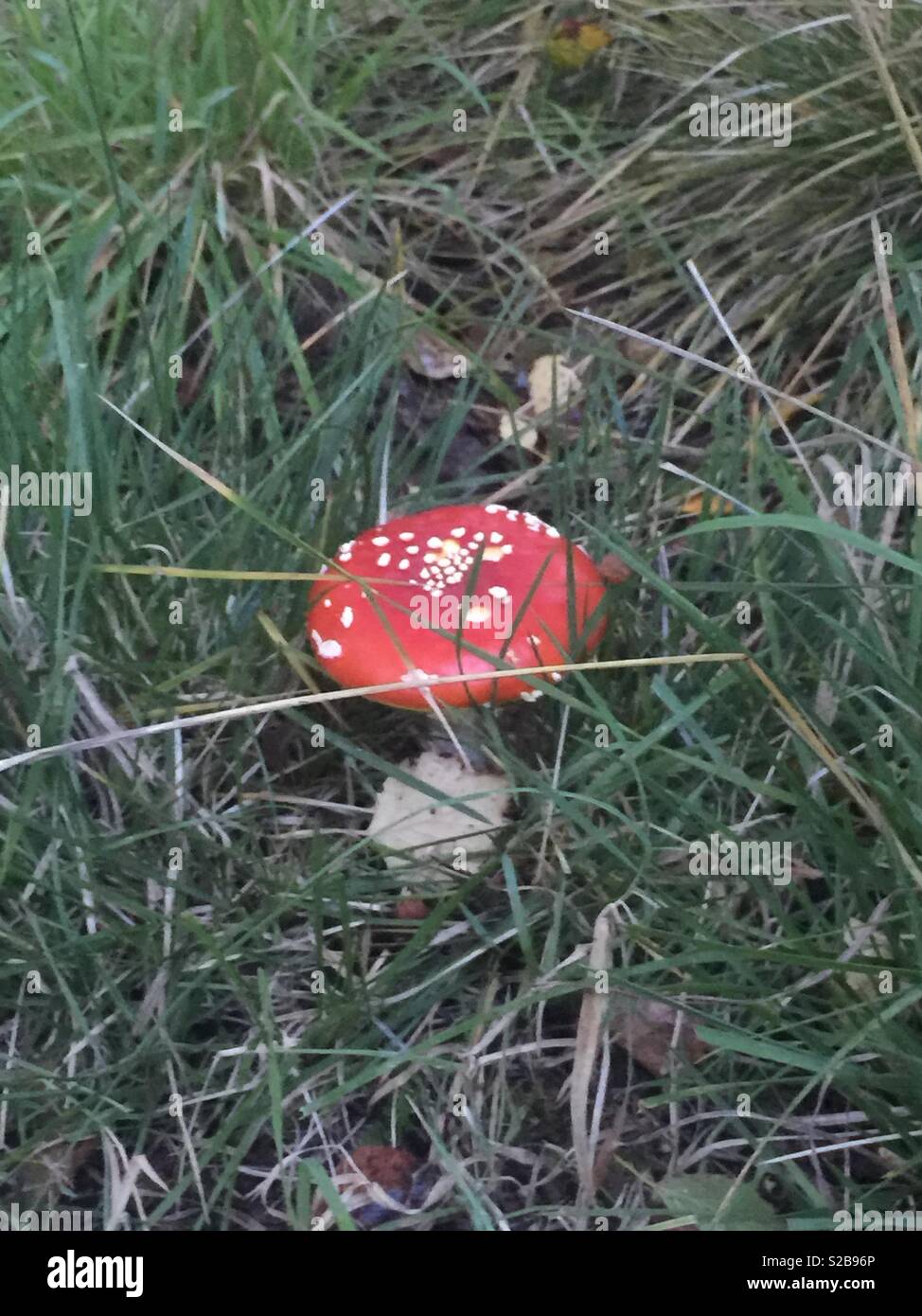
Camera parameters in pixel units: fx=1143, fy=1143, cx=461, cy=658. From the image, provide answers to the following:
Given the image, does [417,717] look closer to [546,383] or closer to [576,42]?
[546,383]

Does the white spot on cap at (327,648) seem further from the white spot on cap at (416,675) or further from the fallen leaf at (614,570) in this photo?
the fallen leaf at (614,570)

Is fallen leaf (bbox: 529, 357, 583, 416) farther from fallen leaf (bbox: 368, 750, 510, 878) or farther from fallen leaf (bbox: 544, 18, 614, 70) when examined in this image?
fallen leaf (bbox: 368, 750, 510, 878)

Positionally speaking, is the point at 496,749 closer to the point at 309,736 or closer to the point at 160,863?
the point at 309,736

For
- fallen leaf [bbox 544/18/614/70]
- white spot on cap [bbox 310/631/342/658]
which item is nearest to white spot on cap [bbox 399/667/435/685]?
white spot on cap [bbox 310/631/342/658]

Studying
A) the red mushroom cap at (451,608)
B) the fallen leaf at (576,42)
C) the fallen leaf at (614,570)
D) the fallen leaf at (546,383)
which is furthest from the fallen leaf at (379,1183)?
the fallen leaf at (576,42)

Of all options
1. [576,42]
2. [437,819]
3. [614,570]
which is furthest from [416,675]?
[576,42]

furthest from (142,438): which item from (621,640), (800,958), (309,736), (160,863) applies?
(800,958)
